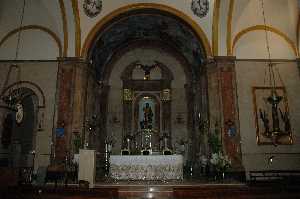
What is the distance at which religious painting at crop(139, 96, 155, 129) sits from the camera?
16.8 m

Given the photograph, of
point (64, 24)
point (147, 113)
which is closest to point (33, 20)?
point (64, 24)

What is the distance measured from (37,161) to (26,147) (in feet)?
10.6

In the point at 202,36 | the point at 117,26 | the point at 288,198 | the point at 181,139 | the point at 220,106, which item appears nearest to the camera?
the point at 288,198

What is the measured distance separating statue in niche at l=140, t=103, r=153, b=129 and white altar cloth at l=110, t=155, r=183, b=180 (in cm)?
472

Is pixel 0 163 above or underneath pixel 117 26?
underneath

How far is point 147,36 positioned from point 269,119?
8358 mm

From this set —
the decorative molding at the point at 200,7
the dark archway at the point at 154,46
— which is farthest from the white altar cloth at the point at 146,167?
the decorative molding at the point at 200,7

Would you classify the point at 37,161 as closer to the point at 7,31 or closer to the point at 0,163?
the point at 0,163

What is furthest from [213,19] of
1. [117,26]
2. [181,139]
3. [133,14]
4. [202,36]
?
[181,139]

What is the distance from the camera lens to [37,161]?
42.2 ft

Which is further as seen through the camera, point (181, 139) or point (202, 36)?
point (181, 139)

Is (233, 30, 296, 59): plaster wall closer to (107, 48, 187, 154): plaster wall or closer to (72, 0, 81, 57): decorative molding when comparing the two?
(107, 48, 187, 154): plaster wall

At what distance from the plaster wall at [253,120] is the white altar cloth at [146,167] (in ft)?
10.6

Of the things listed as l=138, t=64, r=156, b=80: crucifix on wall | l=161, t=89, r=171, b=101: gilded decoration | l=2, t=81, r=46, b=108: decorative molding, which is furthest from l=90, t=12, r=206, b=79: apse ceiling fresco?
l=2, t=81, r=46, b=108: decorative molding
